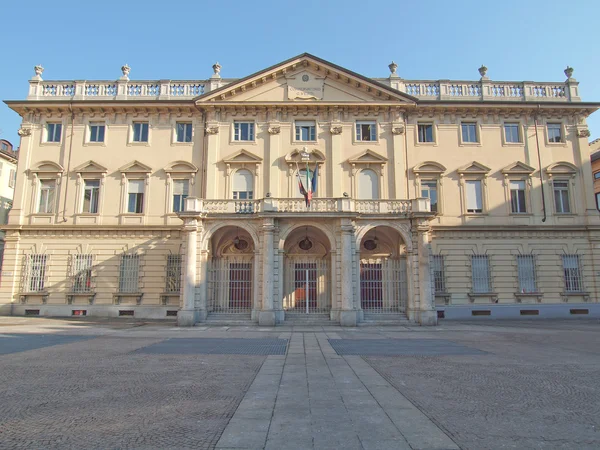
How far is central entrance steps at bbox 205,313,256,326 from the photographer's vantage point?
874 inches

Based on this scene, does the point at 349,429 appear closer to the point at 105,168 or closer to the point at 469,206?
the point at 469,206

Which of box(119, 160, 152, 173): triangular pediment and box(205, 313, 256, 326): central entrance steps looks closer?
box(205, 313, 256, 326): central entrance steps

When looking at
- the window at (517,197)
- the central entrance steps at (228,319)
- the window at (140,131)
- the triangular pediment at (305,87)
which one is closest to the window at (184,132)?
the triangular pediment at (305,87)

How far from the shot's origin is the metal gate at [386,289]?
2394cm

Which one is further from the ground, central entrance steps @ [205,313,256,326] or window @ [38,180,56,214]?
window @ [38,180,56,214]

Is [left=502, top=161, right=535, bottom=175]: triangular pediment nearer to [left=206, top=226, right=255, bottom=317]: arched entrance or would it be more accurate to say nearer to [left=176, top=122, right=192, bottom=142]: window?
[left=206, top=226, right=255, bottom=317]: arched entrance

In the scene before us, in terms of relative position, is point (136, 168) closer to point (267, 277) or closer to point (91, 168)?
point (91, 168)

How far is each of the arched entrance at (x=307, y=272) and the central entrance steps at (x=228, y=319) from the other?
273cm

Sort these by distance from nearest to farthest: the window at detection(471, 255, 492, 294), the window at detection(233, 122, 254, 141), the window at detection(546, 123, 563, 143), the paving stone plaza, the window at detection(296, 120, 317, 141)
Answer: the paving stone plaza, the window at detection(471, 255, 492, 294), the window at detection(296, 120, 317, 141), the window at detection(233, 122, 254, 141), the window at detection(546, 123, 563, 143)

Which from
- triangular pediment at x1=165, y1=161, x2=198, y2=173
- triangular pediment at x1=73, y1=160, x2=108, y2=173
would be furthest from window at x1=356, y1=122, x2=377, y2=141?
triangular pediment at x1=73, y1=160, x2=108, y2=173

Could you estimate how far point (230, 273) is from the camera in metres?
25.3

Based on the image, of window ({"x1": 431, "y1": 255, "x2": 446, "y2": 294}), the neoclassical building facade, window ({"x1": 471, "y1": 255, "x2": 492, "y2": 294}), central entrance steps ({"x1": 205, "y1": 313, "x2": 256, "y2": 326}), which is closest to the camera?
central entrance steps ({"x1": 205, "y1": 313, "x2": 256, "y2": 326})

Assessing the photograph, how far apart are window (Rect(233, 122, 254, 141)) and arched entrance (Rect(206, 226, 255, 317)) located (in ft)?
22.4

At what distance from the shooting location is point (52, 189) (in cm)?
2809
